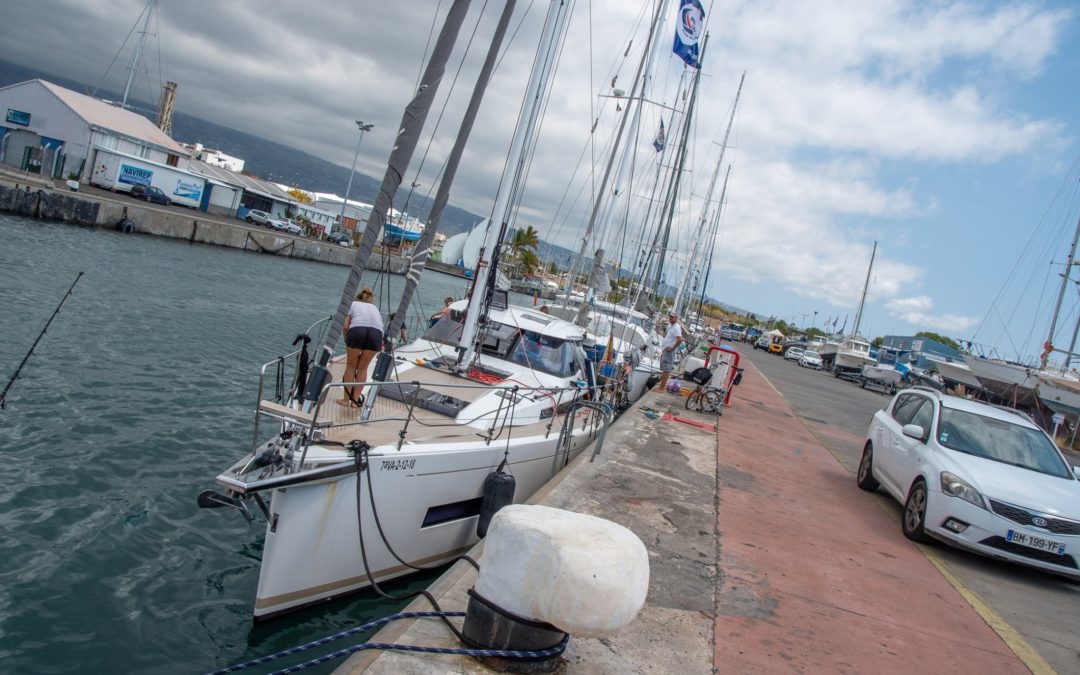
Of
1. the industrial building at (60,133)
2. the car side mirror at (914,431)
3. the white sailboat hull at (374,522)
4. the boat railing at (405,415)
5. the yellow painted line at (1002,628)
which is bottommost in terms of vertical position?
the white sailboat hull at (374,522)

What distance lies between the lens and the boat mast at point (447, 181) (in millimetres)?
8633

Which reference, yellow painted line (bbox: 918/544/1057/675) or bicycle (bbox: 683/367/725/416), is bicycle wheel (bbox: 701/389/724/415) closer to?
bicycle (bbox: 683/367/725/416)

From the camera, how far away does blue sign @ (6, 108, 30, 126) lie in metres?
51.4

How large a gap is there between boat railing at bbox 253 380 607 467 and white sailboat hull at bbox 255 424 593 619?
268mm

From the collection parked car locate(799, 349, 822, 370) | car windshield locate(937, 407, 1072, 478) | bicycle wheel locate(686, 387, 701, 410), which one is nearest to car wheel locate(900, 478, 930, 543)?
car windshield locate(937, 407, 1072, 478)

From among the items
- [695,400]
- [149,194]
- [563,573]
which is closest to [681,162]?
[695,400]

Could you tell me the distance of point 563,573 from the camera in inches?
139

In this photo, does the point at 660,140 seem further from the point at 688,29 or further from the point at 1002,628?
the point at 1002,628

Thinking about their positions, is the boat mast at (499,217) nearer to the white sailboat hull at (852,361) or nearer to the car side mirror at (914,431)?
the car side mirror at (914,431)

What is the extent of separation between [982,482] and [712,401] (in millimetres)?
8127

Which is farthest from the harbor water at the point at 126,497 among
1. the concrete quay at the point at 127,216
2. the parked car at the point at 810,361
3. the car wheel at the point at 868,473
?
the parked car at the point at 810,361

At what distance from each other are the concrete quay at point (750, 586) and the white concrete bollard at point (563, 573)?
21cm

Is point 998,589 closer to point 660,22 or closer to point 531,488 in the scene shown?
point 531,488

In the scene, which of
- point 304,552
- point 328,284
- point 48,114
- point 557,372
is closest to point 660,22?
point 557,372
